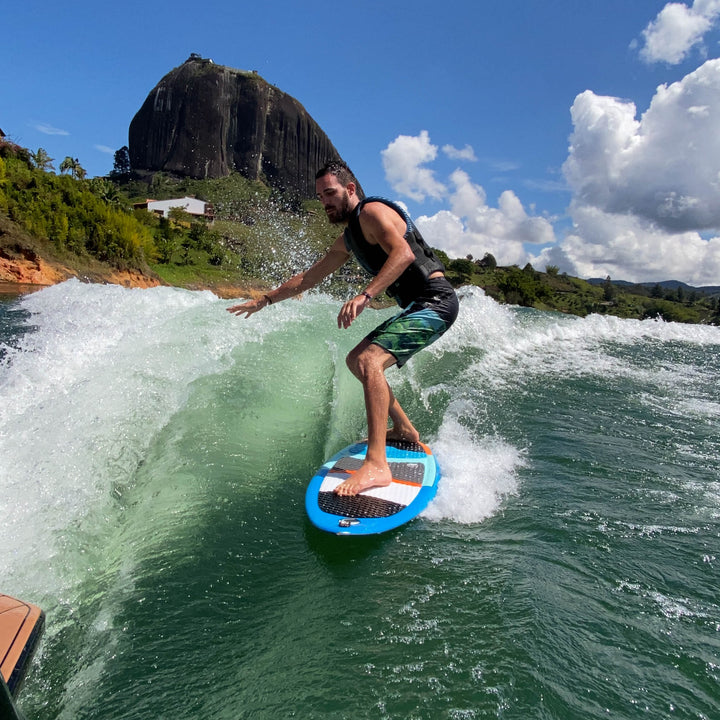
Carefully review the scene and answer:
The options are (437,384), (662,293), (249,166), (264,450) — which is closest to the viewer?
(264,450)

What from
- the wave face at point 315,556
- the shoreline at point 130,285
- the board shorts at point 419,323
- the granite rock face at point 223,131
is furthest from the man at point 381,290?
the granite rock face at point 223,131

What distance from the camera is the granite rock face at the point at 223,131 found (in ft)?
431

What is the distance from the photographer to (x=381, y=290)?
11.2ft

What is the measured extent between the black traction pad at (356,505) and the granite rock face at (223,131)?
132 m

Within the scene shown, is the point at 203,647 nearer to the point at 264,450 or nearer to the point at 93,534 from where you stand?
the point at 93,534

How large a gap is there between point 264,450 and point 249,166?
14447 cm

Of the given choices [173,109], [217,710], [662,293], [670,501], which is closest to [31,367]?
[217,710]

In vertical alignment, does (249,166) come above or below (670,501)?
above

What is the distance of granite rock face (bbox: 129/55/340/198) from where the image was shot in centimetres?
13150

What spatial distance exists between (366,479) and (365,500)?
216mm

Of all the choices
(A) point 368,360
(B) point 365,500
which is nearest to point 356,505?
(B) point 365,500

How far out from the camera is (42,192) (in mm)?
29141

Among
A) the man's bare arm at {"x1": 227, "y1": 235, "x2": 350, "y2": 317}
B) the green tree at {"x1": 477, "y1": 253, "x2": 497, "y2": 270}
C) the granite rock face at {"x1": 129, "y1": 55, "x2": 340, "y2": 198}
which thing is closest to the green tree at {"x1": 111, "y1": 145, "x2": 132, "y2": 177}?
the granite rock face at {"x1": 129, "y1": 55, "x2": 340, "y2": 198}

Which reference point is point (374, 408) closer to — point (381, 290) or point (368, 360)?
point (368, 360)
